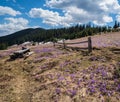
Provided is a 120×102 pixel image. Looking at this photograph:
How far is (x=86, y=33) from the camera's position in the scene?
307 ft

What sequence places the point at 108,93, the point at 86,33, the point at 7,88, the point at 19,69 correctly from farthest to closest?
1. the point at 86,33
2. the point at 19,69
3. the point at 7,88
4. the point at 108,93

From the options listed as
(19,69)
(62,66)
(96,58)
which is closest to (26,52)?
(19,69)

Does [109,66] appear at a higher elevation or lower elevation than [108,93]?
higher

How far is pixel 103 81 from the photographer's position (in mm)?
9727

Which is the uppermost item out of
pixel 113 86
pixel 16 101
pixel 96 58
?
pixel 96 58

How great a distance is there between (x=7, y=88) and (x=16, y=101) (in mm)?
2244

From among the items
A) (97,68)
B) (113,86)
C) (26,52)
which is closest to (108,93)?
(113,86)

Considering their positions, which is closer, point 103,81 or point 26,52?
point 103,81

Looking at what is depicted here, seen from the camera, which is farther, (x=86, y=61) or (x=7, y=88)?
(x=86, y=61)

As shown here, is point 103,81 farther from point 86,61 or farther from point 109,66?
point 86,61

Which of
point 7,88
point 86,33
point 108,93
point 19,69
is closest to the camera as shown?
point 108,93

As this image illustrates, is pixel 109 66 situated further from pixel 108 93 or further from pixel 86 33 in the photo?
pixel 86 33

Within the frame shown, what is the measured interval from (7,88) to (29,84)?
63.7 inches

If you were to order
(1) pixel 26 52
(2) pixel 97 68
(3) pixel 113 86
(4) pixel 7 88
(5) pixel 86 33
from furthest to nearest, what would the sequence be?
(5) pixel 86 33 < (1) pixel 26 52 < (2) pixel 97 68 < (4) pixel 7 88 < (3) pixel 113 86
